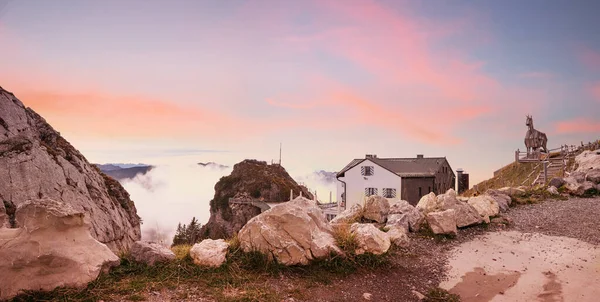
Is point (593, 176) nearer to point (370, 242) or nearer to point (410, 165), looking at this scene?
point (370, 242)

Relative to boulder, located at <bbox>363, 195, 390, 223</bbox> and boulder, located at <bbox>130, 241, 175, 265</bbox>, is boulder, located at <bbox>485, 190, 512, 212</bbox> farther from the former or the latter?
boulder, located at <bbox>130, 241, 175, 265</bbox>

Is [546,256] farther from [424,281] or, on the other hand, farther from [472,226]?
[424,281]

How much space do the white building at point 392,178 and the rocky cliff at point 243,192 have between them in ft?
36.1

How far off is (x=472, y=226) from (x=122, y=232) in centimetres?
1242

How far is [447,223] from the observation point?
11.8m

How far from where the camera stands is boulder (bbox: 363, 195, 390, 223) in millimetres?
12914

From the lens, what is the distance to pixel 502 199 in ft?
55.6

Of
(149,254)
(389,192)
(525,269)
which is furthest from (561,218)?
(389,192)

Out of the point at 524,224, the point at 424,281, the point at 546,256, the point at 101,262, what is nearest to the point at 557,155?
the point at 524,224

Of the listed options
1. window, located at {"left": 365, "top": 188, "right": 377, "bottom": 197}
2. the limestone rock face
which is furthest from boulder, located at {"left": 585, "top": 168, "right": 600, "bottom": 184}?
the limestone rock face

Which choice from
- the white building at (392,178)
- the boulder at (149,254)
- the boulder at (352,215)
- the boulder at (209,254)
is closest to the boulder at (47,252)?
the boulder at (149,254)

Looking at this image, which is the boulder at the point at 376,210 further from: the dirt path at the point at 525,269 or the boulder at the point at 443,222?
the dirt path at the point at 525,269

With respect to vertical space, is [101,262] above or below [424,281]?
above

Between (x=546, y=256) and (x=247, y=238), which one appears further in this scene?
(x=546, y=256)
